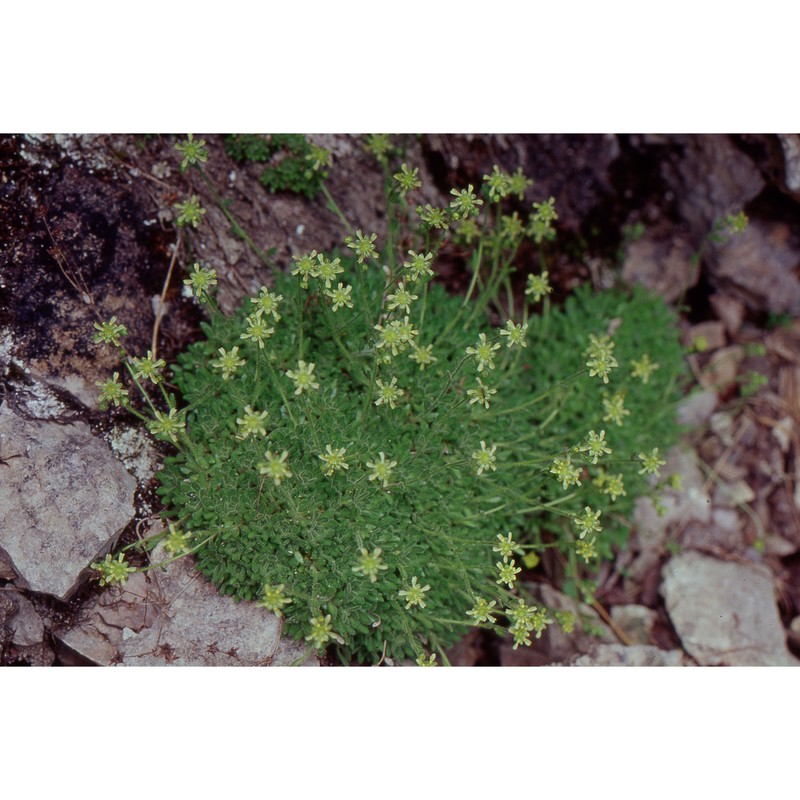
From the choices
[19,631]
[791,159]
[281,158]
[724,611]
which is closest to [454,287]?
[281,158]

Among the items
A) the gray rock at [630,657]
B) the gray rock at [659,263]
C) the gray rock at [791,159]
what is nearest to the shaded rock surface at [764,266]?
the gray rock at [659,263]

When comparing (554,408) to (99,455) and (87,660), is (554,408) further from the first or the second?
(87,660)

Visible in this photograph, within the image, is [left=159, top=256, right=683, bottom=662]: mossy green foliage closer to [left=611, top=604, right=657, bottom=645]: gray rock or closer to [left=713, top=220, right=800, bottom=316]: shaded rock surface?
[left=611, top=604, right=657, bottom=645]: gray rock

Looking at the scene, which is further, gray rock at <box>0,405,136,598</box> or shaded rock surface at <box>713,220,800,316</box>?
shaded rock surface at <box>713,220,800,316</box>

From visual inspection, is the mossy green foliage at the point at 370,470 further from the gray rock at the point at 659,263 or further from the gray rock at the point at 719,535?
the gray rock at the point at 659,263

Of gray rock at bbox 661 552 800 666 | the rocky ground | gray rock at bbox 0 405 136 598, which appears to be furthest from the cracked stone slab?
gray rock at bbox 661 552 800 666

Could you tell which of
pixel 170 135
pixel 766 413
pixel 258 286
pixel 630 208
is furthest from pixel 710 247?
pixel 170 135
